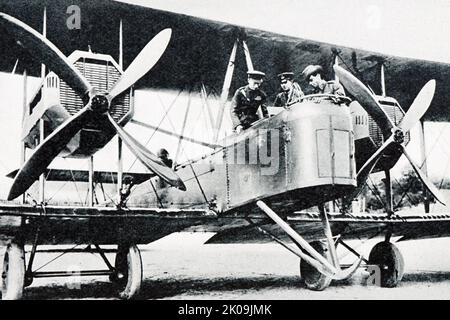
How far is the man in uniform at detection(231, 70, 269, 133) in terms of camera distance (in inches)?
288

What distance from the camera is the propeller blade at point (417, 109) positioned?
8633 mm

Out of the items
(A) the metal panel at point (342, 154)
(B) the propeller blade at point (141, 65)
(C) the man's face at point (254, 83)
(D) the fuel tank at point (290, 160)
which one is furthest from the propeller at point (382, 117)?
(B) the propeller blade at point (141, 65)

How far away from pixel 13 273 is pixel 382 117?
5.98 metres

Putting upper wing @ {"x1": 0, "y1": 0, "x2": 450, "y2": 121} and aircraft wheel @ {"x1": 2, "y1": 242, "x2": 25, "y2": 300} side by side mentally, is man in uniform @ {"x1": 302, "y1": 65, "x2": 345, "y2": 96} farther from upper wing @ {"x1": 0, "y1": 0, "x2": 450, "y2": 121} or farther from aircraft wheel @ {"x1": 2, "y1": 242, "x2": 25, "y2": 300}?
aircraft wheel @ {"x1": 2, "y1": 242, "x2": 25, "y2": 300}

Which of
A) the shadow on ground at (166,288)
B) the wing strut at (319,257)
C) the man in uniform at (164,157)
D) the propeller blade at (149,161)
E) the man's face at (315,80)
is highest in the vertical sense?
the man's face at (315,80)

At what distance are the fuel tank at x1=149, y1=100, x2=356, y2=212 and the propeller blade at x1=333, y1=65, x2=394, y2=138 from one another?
1.26 meters

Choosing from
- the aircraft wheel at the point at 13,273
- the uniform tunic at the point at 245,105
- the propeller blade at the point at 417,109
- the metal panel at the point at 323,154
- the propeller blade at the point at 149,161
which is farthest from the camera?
the propeller blade at the point at 417,109

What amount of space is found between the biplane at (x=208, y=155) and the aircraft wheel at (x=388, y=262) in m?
0.03

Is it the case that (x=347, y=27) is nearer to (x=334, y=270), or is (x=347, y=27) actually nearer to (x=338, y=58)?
(x=338, y=58)

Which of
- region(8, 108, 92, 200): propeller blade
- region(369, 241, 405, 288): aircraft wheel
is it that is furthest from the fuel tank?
region(369, 241, 405, 288): aircraft wheel

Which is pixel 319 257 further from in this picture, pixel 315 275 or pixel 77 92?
pixel 77 92

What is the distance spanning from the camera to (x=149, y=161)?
6.30 meters

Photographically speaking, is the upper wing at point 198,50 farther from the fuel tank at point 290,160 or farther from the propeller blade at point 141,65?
the fuel tank at point 290,160
